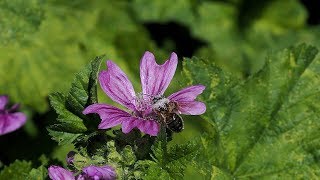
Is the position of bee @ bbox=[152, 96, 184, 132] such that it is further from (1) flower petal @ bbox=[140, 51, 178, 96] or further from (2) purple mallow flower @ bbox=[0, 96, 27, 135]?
(2) purple mallow flower @ bbox=[0, 96, 27, 135]

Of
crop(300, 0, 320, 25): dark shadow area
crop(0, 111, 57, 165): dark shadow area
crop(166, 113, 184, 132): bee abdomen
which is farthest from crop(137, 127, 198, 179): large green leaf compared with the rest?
crop(300, 0, 320, 25): dark shadow area

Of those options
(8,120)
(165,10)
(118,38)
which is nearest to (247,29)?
(165,10)

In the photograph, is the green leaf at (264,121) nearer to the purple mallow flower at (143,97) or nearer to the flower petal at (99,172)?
the purple mallow flower at (143,97)

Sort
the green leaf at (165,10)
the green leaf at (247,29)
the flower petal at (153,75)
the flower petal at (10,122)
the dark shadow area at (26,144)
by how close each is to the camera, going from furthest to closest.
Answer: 1. the green leaf at (247,29)
2. the green leaf at (165,10)
3. the dark shadow area at (26,144)
4. the flower petal at (10,122)
5. the flower petal at (153,75)

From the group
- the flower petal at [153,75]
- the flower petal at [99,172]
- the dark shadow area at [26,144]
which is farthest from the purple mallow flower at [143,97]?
the dark shadow area at [26,144]

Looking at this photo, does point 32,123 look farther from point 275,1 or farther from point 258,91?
point 275,1

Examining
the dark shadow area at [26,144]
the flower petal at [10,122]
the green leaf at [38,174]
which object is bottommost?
the dark shadow area at [26,144]

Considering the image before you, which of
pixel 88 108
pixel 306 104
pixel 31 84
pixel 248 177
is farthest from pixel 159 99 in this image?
pixel 31 84
